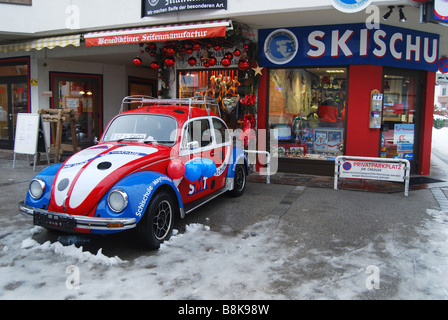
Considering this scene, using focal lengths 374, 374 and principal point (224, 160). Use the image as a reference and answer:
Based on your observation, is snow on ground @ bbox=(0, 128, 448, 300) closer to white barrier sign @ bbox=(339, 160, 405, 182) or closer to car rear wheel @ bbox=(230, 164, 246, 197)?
car rear wheel @ bbox=(230, 164, 246, 197)

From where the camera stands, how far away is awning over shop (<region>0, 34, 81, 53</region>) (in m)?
9.82

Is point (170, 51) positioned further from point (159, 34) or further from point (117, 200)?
point (117, 200)

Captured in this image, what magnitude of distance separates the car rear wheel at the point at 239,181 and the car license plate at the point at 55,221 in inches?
137

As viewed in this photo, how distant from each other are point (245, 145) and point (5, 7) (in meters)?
7.93

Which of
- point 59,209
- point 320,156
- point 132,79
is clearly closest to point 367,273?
point 59,209

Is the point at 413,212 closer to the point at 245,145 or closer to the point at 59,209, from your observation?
the point at 245,145

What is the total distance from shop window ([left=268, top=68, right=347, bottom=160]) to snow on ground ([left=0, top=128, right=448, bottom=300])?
4582mm

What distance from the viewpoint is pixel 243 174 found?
285 inches

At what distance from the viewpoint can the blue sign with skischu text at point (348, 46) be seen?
27.8 ft

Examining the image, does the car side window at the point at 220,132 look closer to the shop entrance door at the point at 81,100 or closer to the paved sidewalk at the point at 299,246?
the paved sidewalk at the point at 299,246

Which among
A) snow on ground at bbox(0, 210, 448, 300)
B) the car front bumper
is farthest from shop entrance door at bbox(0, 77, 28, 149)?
the car front bumper

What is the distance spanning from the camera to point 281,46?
30.0 ft

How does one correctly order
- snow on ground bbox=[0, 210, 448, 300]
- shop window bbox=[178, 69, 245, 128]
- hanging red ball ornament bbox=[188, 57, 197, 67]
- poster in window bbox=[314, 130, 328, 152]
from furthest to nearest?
hanging red ball ornament bbox=[188, 57, 197, 67], shop window bbox=[178, 69, 245, 128], poster in window bbox=[314, 130, 328, 152], snow on ground bbox=[0, 210, 448, 300]

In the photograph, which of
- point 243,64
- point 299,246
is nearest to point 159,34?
point 243,64
